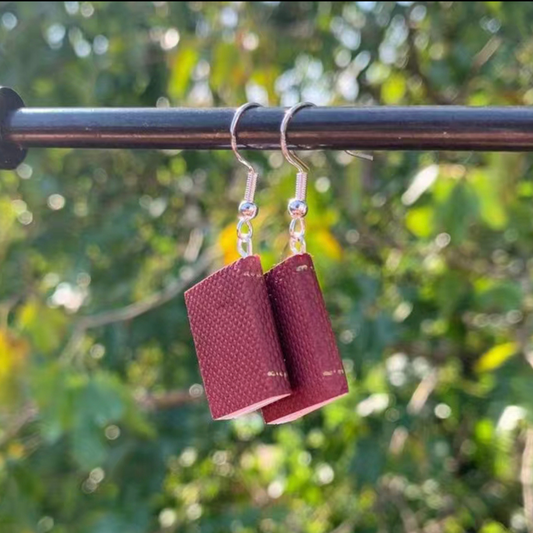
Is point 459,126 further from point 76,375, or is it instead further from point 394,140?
point 76,375

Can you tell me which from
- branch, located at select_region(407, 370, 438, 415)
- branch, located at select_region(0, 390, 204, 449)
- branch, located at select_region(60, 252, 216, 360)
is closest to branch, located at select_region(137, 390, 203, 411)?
branch, located at select_region(0, 390, 204, 449)

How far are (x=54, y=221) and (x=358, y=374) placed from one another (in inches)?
26.5

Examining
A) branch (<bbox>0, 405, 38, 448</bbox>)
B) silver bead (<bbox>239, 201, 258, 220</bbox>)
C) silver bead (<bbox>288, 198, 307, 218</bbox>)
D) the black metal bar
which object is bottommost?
silver bead (<bbox>288, 198, 307, 218</bbox>)

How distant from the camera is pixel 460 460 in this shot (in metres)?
2.40

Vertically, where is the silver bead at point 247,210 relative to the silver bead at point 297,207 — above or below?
above

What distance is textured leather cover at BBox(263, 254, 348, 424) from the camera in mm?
665

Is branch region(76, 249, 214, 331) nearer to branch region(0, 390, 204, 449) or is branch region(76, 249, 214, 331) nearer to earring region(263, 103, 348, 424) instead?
branch region(0, 390, 204, 449)

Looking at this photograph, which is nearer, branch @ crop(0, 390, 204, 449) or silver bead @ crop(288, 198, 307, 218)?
silver bead @ crop(288, 198, 307, 218)

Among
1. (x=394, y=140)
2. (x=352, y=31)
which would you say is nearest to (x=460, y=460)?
(x=352, y=31)

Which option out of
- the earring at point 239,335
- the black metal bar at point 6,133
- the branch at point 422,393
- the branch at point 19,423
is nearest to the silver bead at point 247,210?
the earring at point 239,335

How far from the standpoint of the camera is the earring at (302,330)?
0.67 meters

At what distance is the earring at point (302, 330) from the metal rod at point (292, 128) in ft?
0.08

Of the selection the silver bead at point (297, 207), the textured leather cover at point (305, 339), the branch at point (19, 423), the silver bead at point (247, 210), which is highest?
the branch at point (19, 423)

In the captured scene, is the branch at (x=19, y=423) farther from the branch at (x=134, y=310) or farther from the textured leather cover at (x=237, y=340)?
the textured leather cover at (x=237, y=340)
